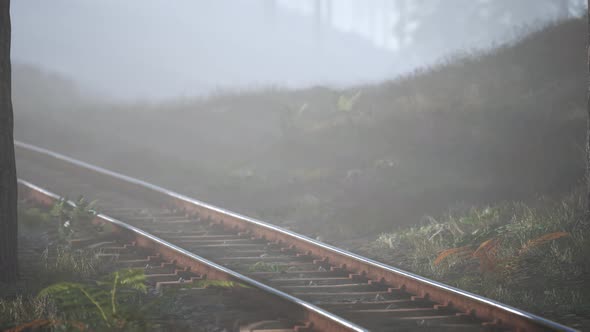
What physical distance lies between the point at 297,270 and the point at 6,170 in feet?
12.4

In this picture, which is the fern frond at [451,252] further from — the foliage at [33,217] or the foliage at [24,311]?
the foliage at [33,217]

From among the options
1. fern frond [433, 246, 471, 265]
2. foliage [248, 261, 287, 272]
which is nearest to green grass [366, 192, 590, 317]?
fern frond [433, 246, 471, 265]

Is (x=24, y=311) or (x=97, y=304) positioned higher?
(x=97, y=304)

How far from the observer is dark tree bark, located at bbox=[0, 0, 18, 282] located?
6645mm

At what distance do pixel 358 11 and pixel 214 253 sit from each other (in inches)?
3835

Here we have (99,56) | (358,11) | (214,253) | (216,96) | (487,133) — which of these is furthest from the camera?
(358,11)

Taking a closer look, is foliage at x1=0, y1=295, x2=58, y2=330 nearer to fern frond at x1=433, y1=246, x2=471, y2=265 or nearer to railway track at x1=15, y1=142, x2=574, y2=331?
railway track at x1=15, y1=142, x2=574, y2=331

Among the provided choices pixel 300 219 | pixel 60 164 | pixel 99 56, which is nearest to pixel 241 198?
pixel 300 219

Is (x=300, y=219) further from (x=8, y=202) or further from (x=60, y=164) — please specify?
(x=60, y=164)

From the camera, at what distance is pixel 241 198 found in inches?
518

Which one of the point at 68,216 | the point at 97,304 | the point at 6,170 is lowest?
the point at 97,304

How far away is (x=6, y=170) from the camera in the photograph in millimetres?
6738

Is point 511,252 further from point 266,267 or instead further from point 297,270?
point 266,267

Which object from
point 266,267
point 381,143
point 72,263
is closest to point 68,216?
point 72,263
